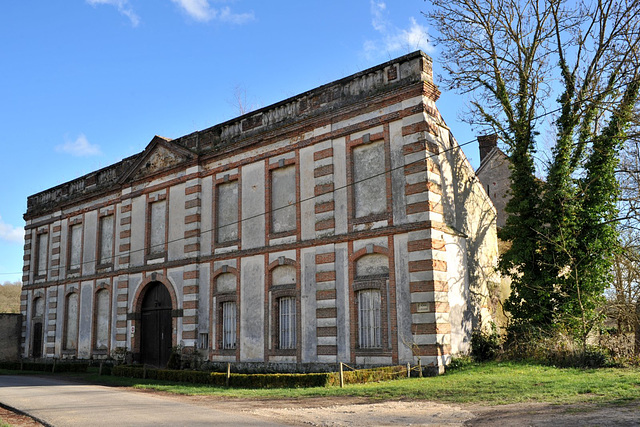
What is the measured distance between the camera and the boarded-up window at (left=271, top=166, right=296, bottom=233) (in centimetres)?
1966

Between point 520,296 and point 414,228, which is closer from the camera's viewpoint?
point 414,228

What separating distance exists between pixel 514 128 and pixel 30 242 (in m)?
27.3

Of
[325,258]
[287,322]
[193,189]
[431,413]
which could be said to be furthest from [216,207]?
[431,413]

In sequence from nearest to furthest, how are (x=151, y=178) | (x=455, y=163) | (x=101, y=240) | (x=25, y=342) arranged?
(x=455, y=163)
(x=151, y=178)
(x=101, y=240)
(x=25, y=342)

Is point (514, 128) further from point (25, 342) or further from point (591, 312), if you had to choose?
point (25, 342)

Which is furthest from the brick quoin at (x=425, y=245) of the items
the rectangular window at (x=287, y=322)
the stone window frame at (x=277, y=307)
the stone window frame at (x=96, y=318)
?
the stone window frame at (x=96, y=318)

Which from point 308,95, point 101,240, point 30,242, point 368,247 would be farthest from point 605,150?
point 30,242

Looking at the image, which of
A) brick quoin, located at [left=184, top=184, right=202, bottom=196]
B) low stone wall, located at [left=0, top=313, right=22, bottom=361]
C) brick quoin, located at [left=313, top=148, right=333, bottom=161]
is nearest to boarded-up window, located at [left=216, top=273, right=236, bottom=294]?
brick quoin, located at [left=184, top=184, right=202, bottom=196]

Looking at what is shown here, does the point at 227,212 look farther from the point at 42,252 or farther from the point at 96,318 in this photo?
the point at 42,252

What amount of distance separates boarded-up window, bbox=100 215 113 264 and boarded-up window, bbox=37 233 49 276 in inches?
233

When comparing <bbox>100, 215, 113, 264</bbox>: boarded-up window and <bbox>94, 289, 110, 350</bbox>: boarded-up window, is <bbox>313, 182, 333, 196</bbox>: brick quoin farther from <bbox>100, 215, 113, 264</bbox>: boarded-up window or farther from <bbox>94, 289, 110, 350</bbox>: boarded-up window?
<bbox>94, 289, 110, 350</bbox>: boarded-up window

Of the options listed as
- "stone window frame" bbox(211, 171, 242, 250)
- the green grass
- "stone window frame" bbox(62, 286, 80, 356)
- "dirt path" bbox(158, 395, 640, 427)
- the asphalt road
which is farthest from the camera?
"stone window frame" bbox(62, 286, 80, 356)

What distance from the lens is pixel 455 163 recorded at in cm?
1853

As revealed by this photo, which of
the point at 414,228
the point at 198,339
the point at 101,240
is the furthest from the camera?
the point at 101,240
